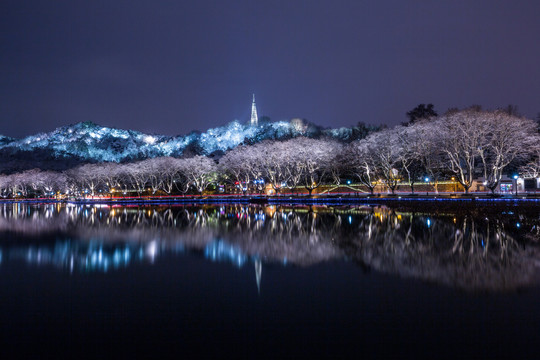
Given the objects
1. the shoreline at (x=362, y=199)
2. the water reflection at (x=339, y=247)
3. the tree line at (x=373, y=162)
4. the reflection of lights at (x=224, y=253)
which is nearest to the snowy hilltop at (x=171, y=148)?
the tree line at (x=373, y=162)

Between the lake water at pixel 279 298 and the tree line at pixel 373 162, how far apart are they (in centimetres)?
2806

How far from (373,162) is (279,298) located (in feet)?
161

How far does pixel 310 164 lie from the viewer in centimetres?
6141

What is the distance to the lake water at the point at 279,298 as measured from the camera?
6.84 m

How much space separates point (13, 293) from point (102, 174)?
85072 mm

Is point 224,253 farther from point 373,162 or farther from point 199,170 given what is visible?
point 199,170

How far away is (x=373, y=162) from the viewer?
183 ft

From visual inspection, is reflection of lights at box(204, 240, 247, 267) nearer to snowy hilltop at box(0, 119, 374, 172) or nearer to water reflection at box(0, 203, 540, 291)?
water reflection at box(0, 203, 540, 291)

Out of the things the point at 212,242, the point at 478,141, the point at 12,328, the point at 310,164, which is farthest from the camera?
the point at 310,164

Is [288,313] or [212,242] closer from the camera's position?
[288,313]

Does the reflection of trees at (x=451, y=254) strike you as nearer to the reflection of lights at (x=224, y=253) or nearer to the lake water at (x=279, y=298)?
the lake water at (x=279, y=298)

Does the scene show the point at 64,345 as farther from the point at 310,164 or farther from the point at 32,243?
the point at 310,164

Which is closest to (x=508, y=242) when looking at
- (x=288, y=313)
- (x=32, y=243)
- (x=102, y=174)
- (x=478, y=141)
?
(x=288, y=313)

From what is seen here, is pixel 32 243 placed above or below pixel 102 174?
below
